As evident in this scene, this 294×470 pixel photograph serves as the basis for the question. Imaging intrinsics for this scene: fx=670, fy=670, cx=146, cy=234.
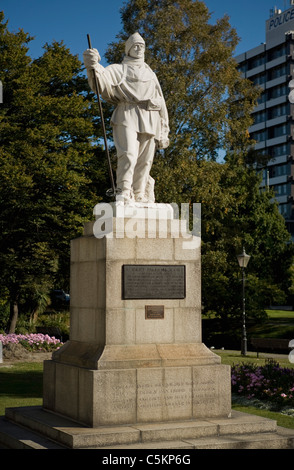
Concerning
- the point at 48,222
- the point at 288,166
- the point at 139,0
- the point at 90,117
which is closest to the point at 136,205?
the point at 48,222

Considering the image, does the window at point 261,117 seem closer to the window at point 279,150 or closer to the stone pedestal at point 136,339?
the window at point 279,150

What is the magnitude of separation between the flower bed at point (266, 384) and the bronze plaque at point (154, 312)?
4.93 metres

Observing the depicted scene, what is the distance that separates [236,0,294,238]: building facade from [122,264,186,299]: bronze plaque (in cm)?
7301

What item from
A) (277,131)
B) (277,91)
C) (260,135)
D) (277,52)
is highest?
(277,52)

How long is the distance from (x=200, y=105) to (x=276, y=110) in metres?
59.7

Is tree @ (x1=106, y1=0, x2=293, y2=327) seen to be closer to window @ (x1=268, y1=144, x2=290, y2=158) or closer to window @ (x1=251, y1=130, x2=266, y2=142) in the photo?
window @ (x1=268, y1=144, x2=290, y2=158)

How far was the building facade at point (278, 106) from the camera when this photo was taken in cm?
8412

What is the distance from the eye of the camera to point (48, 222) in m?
28.4

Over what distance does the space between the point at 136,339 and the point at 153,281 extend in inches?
34.6

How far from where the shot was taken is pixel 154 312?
9.77 metres

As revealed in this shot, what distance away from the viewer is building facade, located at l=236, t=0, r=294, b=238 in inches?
3312

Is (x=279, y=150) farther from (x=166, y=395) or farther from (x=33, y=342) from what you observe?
(x=166, y=395)

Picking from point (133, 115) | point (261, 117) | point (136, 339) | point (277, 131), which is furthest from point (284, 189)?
point (136, 339)

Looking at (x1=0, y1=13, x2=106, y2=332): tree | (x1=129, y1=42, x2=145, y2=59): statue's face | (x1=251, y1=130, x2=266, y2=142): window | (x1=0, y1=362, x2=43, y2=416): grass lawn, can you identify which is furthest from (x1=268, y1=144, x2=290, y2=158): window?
(x1=129, y1=42, x2=145, y2=59): statue's face
